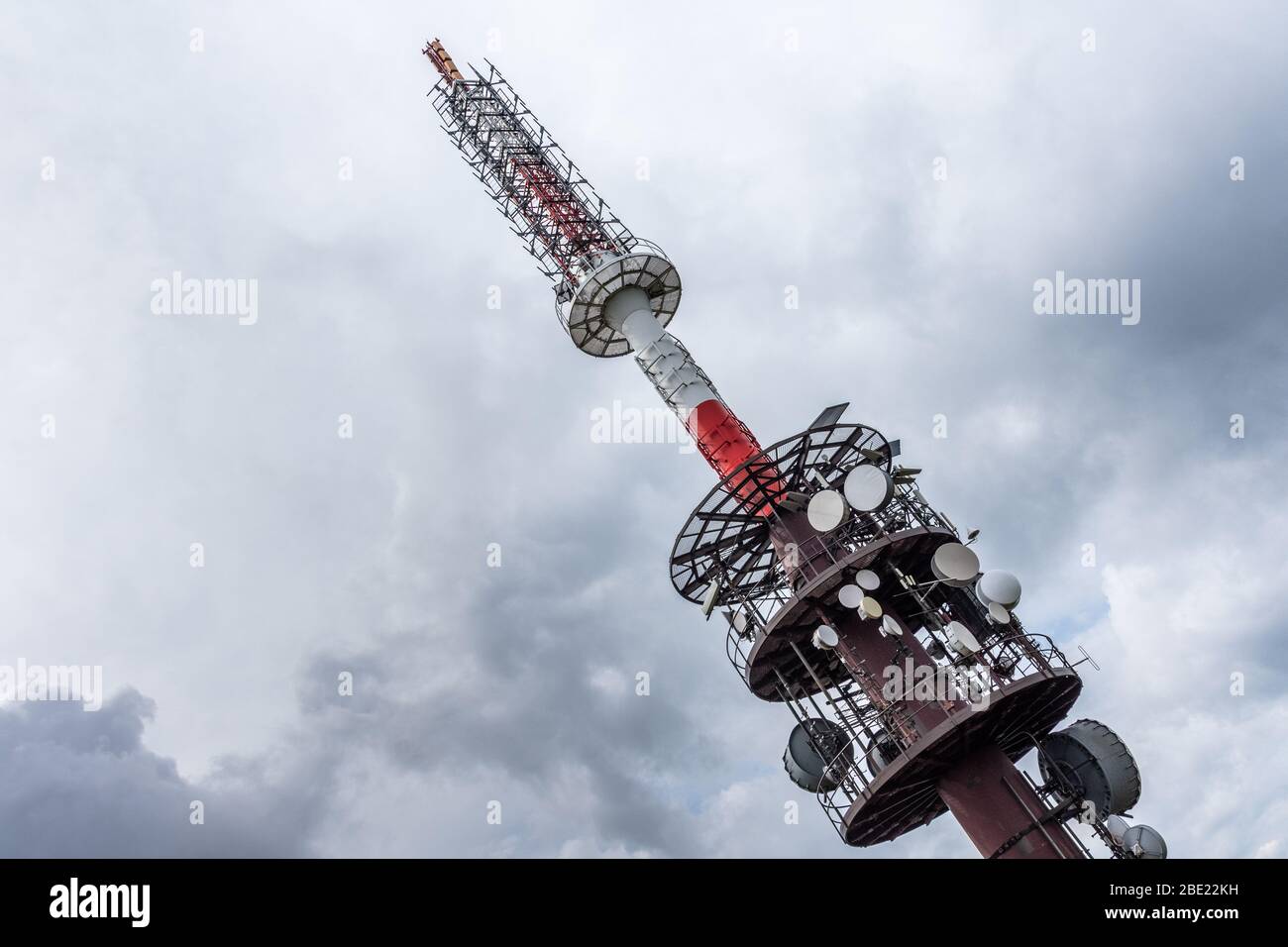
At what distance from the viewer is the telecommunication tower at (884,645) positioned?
86.0 feet

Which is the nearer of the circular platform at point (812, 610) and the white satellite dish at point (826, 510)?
the circular platform at point (812, 610)

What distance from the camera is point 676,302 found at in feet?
142

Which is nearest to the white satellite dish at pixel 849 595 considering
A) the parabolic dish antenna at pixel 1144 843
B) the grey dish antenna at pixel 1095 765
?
the grey dish antenna at pixel 1095 765

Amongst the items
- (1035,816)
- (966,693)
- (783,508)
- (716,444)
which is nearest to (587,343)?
(716,444)

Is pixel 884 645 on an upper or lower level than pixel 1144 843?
upper

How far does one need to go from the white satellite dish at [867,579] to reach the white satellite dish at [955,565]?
2.03 m

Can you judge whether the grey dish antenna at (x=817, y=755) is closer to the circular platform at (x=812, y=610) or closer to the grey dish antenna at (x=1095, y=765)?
the circular platform at (x=812, y=610)

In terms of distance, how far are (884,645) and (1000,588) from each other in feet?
14.4

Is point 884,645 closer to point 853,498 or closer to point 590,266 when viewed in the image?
point 853,498

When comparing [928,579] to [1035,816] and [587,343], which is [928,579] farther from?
[587,343]

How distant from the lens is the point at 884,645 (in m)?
29.0

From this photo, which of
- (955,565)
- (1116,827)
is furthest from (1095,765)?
(955,565)

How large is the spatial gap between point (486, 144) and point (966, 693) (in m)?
38.4

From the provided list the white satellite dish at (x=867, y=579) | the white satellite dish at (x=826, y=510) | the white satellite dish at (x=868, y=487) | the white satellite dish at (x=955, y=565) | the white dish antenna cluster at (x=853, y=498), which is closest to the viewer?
the white satellite dish at (x=955, y=565)
